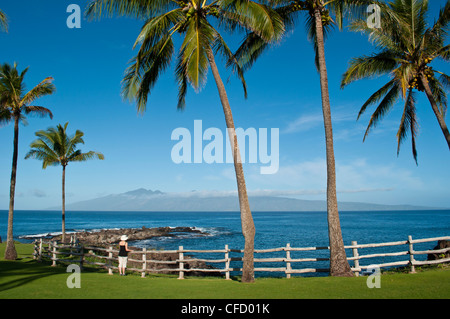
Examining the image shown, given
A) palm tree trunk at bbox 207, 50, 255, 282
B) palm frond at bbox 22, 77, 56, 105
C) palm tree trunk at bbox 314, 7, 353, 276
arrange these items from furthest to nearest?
palm frond at bbox 22, 77, 56, 105, palm tree trunk at bbox 314, 7, 353, 276, palm tree trunk at bbox 207, 50, 255, 282

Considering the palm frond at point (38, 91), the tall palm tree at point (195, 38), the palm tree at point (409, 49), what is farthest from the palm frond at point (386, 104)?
the palm frond at point (38, 91)

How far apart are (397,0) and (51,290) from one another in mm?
18170

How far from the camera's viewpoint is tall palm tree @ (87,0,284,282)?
35.6 ft

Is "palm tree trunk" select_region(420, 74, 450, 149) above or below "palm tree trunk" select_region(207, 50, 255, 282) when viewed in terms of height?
above

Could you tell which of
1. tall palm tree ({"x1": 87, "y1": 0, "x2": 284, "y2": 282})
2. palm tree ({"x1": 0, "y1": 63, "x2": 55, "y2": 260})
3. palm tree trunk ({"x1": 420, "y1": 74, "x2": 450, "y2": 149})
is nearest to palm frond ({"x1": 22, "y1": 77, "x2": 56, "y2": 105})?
palm tree ({"x1": 0, "y1": 63, "x2": 55, "y2": 260})

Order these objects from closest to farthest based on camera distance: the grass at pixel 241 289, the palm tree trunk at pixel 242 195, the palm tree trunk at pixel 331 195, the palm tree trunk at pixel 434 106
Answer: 1. the grass at pixel 241 289
2. the palm tree trunk at pixel 242 195
3. the palm tree trunk at pixel 331 195
4. the palm tree trunk at pixel 434 106

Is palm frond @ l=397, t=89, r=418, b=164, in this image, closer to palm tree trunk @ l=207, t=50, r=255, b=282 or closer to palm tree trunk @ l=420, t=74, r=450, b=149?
palm tree trunk @ l=420, t=74, r=450, b=149

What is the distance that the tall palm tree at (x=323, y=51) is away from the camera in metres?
11.6

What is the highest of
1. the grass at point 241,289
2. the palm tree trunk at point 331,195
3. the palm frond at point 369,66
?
the palm frond at point 369,66

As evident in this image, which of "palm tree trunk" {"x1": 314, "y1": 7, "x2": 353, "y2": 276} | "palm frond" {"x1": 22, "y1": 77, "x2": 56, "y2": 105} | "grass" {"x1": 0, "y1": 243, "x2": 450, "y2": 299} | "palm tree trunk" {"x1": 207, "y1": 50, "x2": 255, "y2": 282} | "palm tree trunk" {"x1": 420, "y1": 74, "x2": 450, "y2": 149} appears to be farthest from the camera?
"palm frond" {"x1": 22, "y1": 77, "x2": 56, "y2": 105}

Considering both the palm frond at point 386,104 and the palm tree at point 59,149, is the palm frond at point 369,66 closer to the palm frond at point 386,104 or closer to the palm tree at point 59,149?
the palm frond at point 386,104

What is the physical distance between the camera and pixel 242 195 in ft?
36.8

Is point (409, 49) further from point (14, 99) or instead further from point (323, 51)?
point (14, 99)

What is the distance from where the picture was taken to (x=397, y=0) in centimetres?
1524
